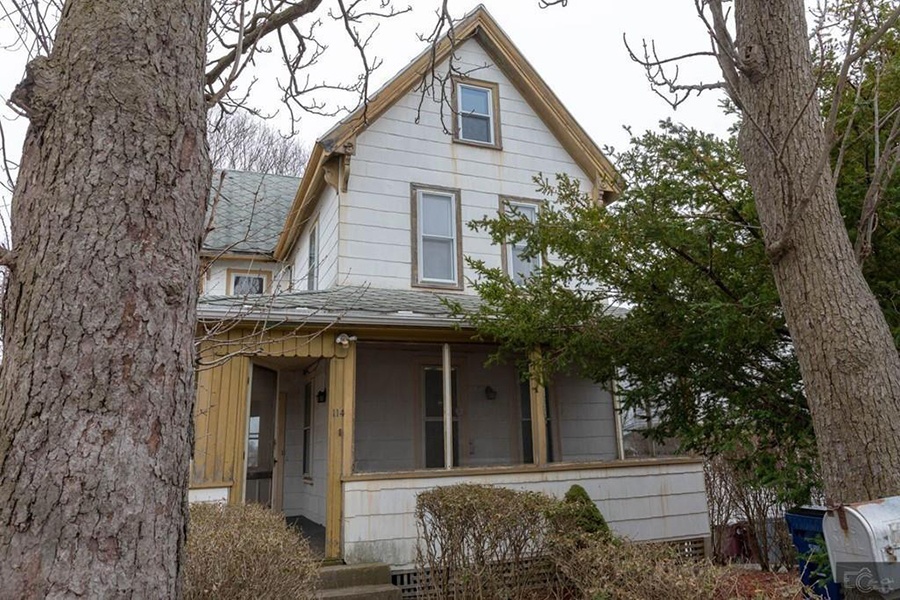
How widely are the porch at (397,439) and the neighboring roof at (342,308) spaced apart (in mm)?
267

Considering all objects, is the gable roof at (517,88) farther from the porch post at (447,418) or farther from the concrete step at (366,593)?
the concrete step at (366,593)

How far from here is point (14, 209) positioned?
6.12ft

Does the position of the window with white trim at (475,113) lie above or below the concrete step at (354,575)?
above

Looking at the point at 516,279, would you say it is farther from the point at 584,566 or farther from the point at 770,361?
the point at 584,566

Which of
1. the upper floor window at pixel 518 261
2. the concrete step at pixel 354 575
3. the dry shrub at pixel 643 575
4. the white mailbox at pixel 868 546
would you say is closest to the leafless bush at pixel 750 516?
the upper floor window at pixel 518 261

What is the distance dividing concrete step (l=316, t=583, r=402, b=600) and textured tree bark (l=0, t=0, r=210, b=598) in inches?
179

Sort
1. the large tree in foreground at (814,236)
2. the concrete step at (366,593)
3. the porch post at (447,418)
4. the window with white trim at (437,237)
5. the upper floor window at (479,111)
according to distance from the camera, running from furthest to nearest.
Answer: the upper floor window at (479,111), the window with white trim at (437,237), the porch post at (447,418), the concrete step at (366,593), the large tree in foreground at (814,236)

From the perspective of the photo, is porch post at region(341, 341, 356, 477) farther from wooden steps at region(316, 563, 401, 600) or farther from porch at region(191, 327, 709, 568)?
wooden steps at region(316, 563, 401, 600)

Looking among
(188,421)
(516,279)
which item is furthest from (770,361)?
(188,421)

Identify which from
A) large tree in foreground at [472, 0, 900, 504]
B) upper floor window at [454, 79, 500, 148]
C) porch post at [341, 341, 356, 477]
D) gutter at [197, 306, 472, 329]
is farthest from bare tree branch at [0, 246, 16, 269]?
upper floor window at [454, 79, 500, 148]

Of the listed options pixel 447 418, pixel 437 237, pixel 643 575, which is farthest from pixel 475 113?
pixel 643 575

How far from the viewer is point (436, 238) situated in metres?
9.20

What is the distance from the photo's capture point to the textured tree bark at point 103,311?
5.12 ft

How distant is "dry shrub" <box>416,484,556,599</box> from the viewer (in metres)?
5.58
